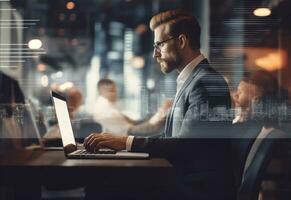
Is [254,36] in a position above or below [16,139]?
above

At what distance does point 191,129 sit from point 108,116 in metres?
0.33

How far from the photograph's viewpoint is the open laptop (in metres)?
1.76

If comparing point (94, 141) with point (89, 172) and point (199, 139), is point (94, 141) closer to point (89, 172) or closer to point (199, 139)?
point (89, 172)

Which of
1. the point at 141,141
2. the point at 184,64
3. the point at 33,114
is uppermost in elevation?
the point at 184,64

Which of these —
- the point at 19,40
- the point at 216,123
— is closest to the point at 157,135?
the point at 216,123

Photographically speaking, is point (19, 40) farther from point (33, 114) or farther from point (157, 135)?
point (157, 135)

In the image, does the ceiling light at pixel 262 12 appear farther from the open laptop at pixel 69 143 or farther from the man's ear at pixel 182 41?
the open laptop at pixel 69 143

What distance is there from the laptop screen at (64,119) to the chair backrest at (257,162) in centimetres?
74

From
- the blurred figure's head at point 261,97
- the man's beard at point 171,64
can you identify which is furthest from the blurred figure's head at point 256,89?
the man's beard at point 171,64

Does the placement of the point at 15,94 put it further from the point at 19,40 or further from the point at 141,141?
the point at 141,141

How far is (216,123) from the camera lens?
1.82m

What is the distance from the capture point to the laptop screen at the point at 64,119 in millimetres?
1773

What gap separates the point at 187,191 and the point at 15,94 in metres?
0.79

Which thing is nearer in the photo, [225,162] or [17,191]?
[17,191]
